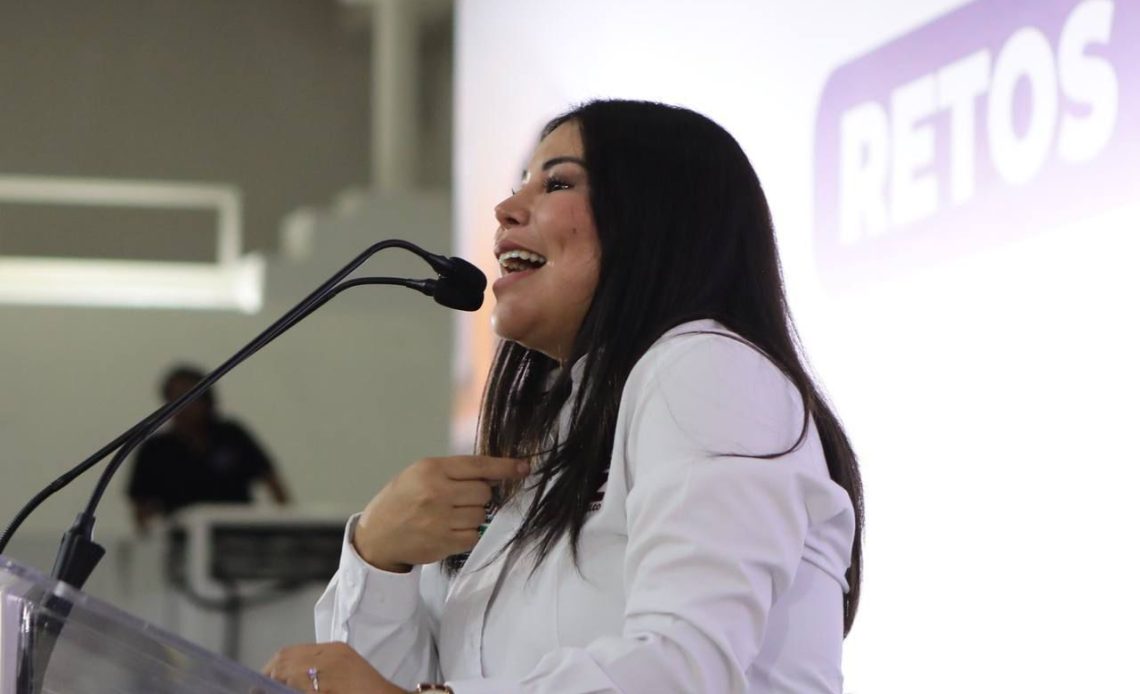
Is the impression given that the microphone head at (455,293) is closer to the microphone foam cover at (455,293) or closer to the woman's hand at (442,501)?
the microphone foam cover at (455,293)

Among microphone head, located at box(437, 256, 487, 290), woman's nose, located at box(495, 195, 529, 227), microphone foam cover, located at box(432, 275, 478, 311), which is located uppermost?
woman's nose, located at box(495, 195, 529, 227)

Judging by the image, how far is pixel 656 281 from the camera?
1.48 m

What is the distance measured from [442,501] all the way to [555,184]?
1.02 ft

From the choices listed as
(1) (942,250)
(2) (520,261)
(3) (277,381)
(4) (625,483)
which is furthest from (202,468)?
(4) (625,483)

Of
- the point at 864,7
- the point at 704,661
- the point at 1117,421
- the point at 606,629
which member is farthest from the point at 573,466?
the point at 864,7

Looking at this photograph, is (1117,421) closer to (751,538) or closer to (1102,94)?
(1102,94)

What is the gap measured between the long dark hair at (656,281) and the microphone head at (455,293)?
101 millimetres

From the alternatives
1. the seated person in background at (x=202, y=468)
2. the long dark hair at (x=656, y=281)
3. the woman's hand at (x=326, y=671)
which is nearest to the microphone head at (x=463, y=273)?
the long dark hair at (x=656, y=281)

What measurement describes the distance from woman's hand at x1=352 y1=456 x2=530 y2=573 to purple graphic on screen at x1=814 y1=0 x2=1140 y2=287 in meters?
0.74

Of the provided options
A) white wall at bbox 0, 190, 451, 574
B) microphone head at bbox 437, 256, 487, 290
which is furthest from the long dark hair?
white wall at bbox 0, 190, 451, 574

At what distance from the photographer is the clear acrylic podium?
113 cm

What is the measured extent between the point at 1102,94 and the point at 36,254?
31.5 feet

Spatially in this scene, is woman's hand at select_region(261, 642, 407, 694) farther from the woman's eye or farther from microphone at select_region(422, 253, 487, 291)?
the woman's eye

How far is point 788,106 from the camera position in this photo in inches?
98.9
